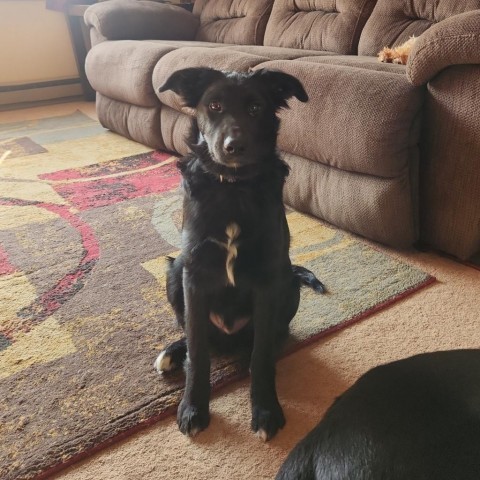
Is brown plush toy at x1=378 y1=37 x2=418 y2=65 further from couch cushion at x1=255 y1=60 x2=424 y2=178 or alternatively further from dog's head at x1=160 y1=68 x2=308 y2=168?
dog's head at x1=160 y1=68 x2=308 y2=168

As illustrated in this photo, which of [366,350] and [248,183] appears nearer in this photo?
[248,183]

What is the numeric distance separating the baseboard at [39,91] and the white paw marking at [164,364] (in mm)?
4503

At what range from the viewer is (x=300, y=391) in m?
1.25

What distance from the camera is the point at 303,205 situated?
222 centimetres

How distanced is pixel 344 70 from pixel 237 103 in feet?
2.88

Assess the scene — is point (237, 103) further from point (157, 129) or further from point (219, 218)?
point (157, 129)

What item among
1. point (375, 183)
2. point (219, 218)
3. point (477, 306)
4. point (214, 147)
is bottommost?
point (477, 306)

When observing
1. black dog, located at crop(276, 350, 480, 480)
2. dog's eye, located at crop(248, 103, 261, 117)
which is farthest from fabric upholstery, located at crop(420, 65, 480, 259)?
black dog, located at crop(276, 350, 480, 480)

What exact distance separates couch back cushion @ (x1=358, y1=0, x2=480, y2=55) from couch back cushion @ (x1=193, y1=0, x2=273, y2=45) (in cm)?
112

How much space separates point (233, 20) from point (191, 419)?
3.56 m

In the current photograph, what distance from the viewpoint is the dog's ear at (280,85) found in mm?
1254

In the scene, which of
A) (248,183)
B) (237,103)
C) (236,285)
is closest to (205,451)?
(236,285)

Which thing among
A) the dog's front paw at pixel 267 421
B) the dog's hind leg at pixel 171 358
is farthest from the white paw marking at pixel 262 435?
the dog's hind leg at pixel 171 358

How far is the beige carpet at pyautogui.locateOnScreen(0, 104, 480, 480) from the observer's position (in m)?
1.04
